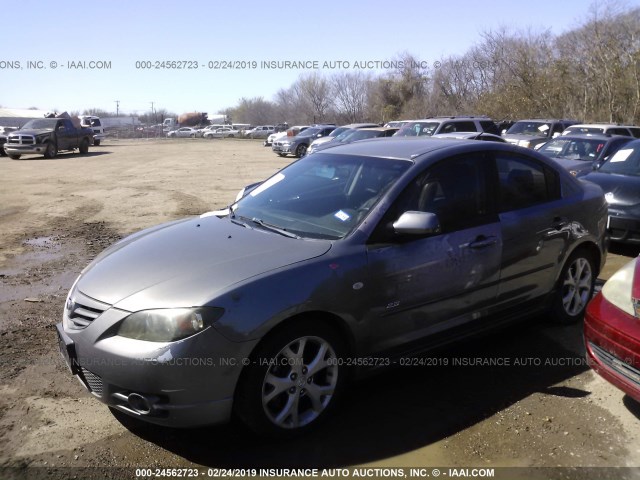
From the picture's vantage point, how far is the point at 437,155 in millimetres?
4094

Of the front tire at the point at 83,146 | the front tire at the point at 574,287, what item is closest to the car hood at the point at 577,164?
the front tire at the point at 574,287

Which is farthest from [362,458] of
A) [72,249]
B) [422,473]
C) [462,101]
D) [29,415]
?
[462,101]

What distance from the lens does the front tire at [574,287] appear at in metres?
4.91

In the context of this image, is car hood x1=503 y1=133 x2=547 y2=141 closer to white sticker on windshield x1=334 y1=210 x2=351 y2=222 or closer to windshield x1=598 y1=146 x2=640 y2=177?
windshield x1=598 y1=146 x2=640 y2=177

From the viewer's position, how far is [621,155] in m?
8.98

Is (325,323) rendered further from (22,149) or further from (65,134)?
(65,134)

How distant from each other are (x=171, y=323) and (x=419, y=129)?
16401 mm

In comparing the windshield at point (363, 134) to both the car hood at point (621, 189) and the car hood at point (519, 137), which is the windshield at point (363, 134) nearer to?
the car hood at point (519, 137)

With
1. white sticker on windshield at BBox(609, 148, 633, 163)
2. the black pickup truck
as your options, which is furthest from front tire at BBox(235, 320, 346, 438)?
the black pickup truck

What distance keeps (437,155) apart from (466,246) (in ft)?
2.28

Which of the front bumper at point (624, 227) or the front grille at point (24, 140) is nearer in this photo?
the front bumper at point (624, 227)

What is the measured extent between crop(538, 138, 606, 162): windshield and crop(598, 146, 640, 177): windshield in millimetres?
2787

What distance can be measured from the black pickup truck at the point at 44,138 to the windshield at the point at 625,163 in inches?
948

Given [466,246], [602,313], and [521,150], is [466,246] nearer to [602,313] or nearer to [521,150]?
[602,313]
